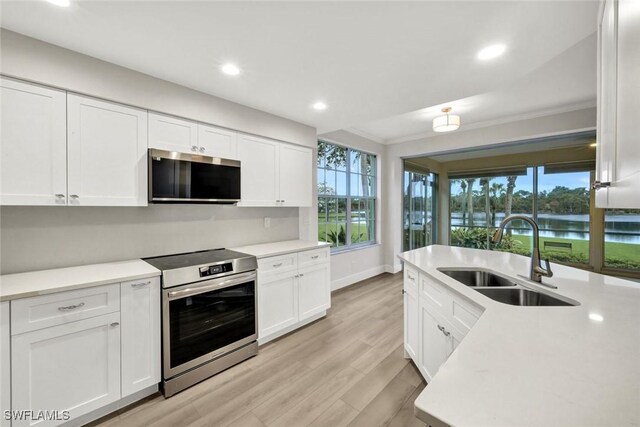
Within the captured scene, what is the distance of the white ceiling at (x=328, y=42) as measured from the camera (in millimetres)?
1541

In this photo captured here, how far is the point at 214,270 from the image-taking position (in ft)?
7.29

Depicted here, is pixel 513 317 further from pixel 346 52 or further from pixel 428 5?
pixel 346 52

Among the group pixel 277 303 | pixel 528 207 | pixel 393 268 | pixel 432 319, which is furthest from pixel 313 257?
pixel 528 207

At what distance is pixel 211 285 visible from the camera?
219cm

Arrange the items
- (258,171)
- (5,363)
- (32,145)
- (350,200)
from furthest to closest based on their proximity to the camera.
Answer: (350,200), (258,171), (32,145), (5,363)

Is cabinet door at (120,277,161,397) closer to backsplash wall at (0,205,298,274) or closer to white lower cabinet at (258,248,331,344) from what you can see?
backsplash wall at (0,205,298,274)

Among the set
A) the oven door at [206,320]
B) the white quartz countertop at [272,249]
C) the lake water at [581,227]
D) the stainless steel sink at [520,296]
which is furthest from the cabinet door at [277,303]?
the lake water at [581,227]

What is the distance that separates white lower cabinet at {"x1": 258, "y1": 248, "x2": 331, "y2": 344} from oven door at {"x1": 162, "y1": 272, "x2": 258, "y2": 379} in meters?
0.15

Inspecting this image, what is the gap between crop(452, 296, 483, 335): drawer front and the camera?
136 cm

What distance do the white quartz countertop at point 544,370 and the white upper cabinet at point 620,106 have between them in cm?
49

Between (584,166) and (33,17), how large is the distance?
21.6 ft

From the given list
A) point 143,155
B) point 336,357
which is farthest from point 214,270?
point 336,357

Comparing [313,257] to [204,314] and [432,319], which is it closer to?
[204,314]

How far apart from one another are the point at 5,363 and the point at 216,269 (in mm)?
1211
